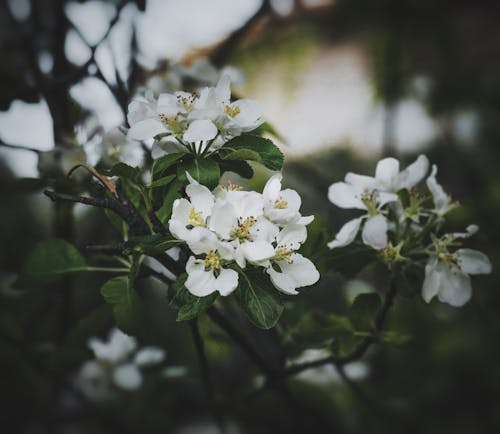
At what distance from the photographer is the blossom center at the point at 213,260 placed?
0.61 meters

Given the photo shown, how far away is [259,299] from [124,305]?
0.21m

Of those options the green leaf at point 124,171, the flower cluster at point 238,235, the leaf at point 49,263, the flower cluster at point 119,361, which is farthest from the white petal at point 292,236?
the flower cluster at point 119,361

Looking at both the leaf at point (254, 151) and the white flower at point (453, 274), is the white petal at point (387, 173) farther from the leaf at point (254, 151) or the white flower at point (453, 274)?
the leaf at point (254, 151)

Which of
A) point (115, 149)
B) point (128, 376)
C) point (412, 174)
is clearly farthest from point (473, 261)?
point (128, 376)

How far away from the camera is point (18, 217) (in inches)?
102

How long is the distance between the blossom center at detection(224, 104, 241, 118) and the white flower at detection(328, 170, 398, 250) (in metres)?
Result: 0.22

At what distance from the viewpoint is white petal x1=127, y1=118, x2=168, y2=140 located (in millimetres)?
668

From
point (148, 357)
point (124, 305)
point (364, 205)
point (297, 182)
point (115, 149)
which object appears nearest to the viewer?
point (124, 305)

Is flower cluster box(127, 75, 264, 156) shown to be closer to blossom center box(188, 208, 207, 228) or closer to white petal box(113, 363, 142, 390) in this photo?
blossom center box(188, 208, 207, 228)

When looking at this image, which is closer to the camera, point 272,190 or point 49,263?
point 272,190

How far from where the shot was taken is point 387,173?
84 cm

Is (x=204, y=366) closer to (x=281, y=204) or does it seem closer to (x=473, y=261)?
(x=281, y=204)

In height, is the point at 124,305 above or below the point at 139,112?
below

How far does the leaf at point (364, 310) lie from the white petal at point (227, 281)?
329mm
